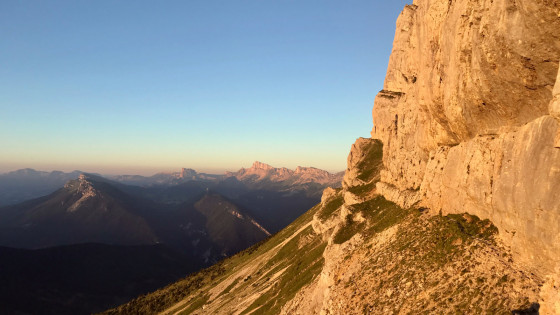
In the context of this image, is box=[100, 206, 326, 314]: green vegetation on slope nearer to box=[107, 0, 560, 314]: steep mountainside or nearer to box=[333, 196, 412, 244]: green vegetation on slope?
box=[107, 0, 560, 314]: steep mountainside

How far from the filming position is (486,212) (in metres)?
33.8

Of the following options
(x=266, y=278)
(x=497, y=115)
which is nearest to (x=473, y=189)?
(x=497, y=115)

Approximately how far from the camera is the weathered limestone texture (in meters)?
24.0

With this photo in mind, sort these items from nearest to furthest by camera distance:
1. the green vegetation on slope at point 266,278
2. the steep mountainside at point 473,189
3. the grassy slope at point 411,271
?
1. the steep mountainside at point 473,189
2. the grassy slope at point 411,271
3. the green vegetation on slope at point 266,278

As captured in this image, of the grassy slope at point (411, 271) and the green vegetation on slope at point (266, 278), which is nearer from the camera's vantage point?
the grassy slope at point (411, 271)

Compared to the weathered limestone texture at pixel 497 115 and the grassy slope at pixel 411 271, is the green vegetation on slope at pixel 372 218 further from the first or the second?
the weathered limestone texture at pixel 497 115

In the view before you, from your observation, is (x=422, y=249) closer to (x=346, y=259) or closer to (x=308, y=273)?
(x=346, y=259)

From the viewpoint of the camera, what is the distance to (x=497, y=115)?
3228 cm

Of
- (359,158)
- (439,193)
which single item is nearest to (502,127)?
(439,193)

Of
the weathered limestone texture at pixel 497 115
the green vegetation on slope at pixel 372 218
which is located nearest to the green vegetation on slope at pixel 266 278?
the green vegetation on slope at pixel 372 218

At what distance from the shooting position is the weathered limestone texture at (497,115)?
24.0 meters

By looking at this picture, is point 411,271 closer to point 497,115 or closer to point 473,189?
point 473,189

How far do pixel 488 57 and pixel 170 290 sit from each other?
20761 centimetres

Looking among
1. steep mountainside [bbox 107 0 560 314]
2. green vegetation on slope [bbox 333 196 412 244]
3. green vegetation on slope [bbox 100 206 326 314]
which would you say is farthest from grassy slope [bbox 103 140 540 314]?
green vegetation on slope [bbox 100 206 326 314]
